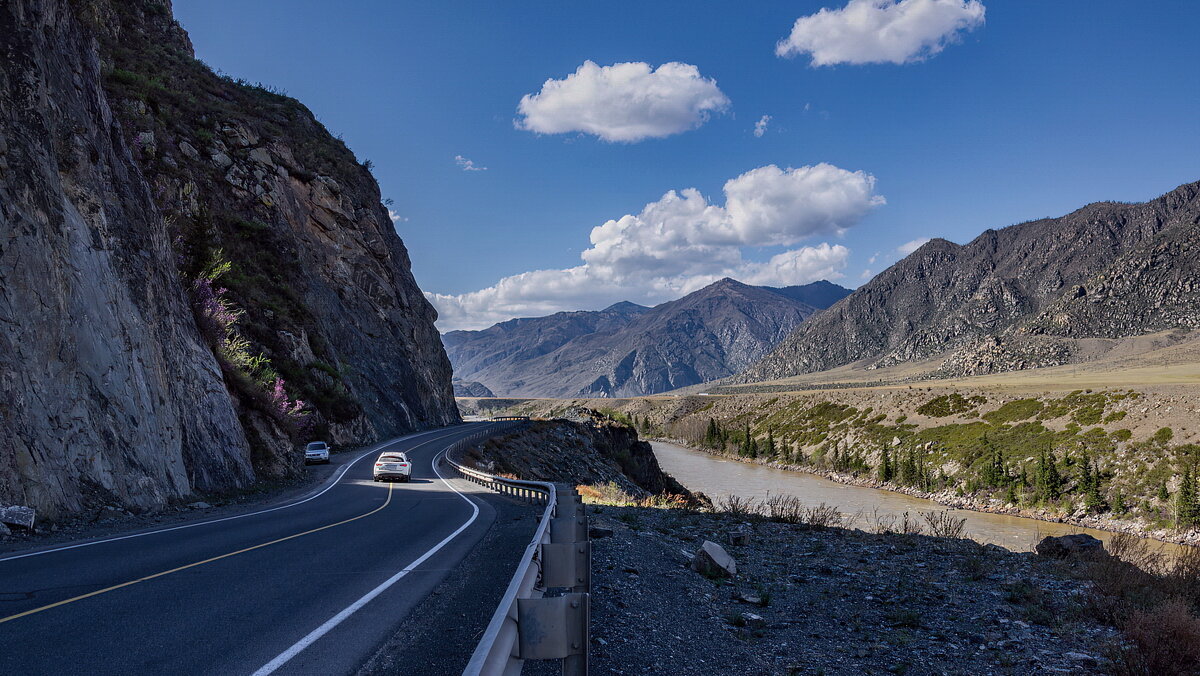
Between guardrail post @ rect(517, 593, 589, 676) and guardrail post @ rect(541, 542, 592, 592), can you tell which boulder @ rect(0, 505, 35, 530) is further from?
guardrail post @ rect(517, 593, 589, 676)

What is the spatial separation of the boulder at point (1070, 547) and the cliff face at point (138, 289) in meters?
19.1

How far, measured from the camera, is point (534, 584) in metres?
5.19

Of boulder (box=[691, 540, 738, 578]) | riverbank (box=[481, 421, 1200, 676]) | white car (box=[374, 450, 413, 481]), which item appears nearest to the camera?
riverbank (box=[481, 421, 1200, 676])

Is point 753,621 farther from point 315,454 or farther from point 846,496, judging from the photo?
point 846,496

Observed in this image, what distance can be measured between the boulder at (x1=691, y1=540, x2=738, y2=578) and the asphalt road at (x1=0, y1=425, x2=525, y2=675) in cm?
388

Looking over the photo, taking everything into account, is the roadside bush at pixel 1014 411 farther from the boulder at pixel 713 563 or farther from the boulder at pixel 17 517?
the boulder at pixel 17 517

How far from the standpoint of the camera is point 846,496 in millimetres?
49938

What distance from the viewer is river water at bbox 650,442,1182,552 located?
111 feet

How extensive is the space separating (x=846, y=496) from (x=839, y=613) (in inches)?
1793

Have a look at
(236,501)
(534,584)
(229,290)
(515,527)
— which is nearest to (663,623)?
(534,584)

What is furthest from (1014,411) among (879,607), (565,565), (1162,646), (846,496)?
(565,565)

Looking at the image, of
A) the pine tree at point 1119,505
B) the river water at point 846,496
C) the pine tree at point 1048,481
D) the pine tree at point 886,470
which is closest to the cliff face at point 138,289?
the river water at point 846,496

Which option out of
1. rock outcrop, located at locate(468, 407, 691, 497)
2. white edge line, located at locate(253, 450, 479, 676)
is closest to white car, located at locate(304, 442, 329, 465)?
rock outcrop, located at locate(468, 407, 691, 497)

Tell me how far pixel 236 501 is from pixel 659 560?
44.4 ft
